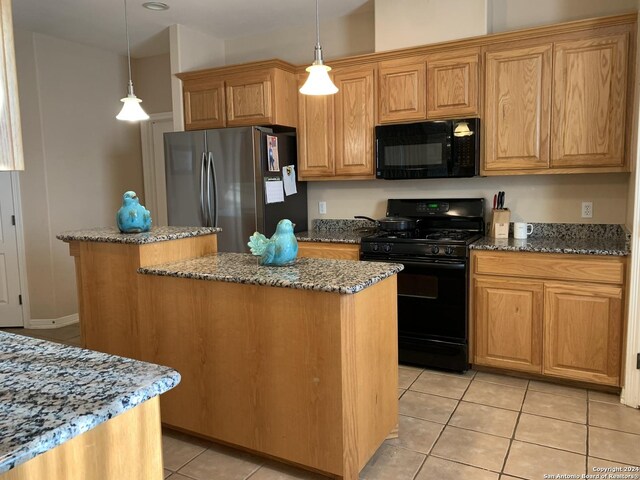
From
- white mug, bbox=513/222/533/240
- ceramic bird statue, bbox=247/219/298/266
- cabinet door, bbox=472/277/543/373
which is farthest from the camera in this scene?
white mug, bbox=513/222/533/240

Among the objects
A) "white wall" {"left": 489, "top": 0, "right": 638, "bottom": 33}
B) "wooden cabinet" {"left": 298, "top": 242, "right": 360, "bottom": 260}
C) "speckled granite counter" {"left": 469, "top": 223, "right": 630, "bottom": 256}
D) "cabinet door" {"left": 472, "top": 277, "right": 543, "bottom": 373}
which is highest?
"white wall" {"left": 489, "top": 0, "right": 638, "bottom": 33}

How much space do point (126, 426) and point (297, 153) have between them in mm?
3267

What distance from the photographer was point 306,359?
2.02m

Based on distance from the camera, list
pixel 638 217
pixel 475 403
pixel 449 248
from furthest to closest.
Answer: pixel 449 248
pixel 475 403
pixel 638 217

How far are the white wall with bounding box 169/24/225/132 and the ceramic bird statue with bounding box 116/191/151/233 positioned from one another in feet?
5.84

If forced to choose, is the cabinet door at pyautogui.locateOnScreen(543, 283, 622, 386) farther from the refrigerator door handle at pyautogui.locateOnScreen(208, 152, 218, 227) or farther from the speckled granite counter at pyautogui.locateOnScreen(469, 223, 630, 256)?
the refrigerator door handle at pyautogui.locateOnScreen(208, 152, 218, 227)

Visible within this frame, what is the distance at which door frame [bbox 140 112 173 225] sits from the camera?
5129mm

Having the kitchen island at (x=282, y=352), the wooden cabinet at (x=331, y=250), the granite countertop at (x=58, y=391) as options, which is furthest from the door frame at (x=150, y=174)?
the granite countertop at (x=58, y=391)

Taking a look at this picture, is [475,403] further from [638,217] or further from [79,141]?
[79,141]

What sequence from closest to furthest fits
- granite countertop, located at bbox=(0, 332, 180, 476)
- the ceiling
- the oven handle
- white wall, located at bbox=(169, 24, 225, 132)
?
granite countertop, located at bbox=(0, 332, 180, 476) → the oven handle → the ceiling → white wall, located at bbox=(169, 24, 225, 132)

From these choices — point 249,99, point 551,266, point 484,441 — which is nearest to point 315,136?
point 249,99

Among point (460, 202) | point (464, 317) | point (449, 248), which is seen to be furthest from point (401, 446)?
point (460, 202)

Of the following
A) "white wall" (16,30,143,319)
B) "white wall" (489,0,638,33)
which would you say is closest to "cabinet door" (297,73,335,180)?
"white wall" (489,0,638,33)

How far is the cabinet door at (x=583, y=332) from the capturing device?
281 centimetres
